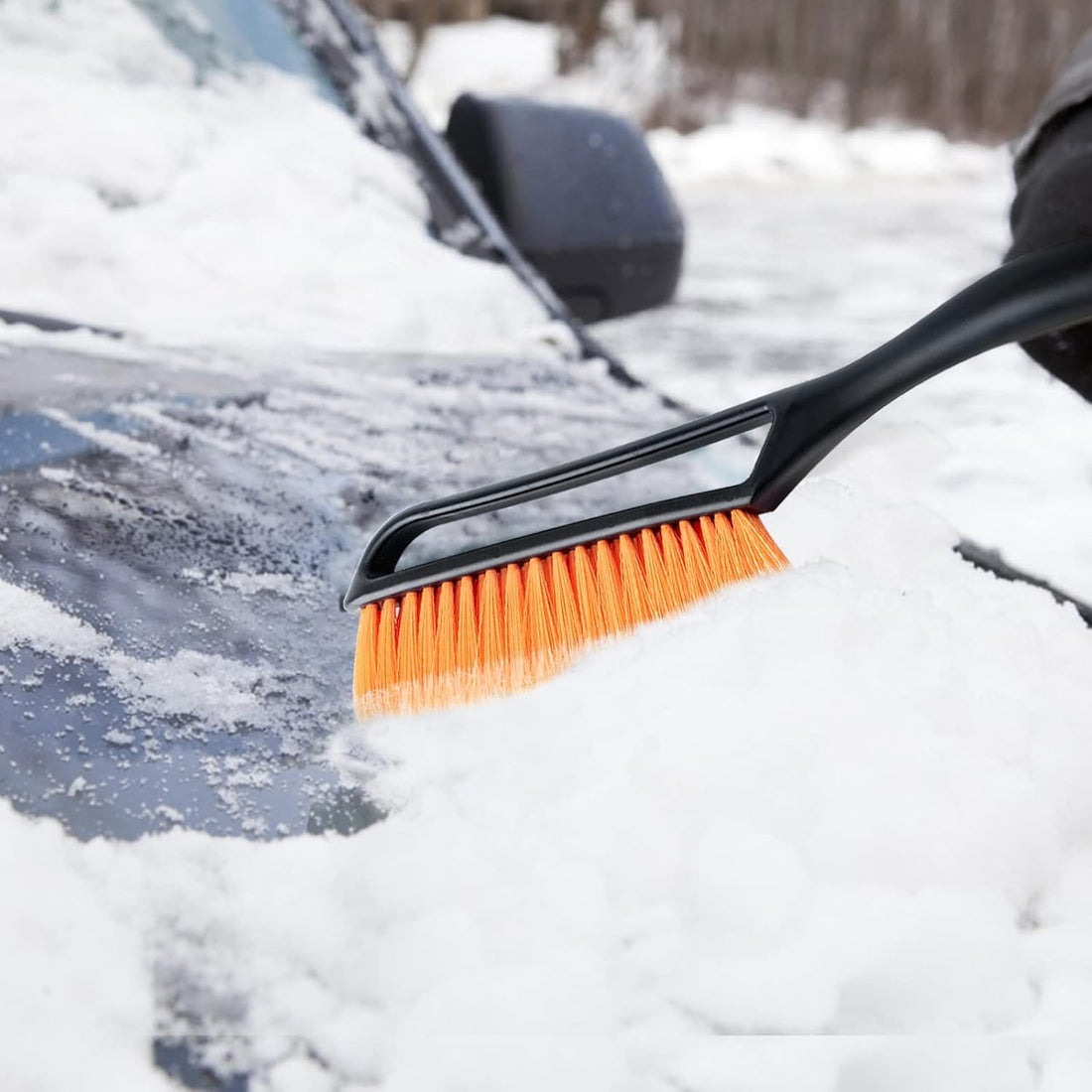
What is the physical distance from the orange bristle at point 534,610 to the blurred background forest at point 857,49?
10030 millimetres

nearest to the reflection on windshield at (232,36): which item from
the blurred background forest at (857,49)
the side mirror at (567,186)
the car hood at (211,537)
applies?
the side mirror at (567,186)

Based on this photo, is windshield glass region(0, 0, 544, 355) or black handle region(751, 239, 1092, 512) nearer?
black handle region(751, 239, 1092, 512)

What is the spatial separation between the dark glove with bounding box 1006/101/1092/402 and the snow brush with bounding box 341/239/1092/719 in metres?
0.29

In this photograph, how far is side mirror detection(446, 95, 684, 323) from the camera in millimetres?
1751

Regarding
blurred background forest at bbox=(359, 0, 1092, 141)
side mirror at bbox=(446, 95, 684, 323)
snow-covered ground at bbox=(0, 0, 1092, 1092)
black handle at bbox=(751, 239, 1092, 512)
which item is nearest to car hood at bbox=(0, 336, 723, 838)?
snow-covered ground at bbox=(0, 0, 1092, 1092)

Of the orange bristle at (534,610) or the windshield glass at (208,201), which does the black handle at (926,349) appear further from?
the windshield glass at (208,201)

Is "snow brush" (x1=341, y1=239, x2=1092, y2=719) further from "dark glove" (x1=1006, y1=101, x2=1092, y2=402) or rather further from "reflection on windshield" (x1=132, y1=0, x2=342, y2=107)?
"reflection on windshield" (x1=132, y1=0, x2=342, y2=107)

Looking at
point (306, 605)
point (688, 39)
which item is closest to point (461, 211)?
point (306, 605)

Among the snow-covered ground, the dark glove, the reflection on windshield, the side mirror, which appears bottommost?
the side mirror

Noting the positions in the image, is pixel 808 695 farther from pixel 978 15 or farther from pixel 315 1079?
pixel 978 15

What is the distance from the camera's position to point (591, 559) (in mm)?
759

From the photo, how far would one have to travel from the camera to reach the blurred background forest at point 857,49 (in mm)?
10117

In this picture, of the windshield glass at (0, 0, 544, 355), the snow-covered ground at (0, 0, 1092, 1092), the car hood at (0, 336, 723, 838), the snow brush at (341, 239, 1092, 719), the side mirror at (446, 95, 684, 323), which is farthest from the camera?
the side mirror at (446, 95, 684, 323)

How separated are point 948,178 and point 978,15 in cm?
402
